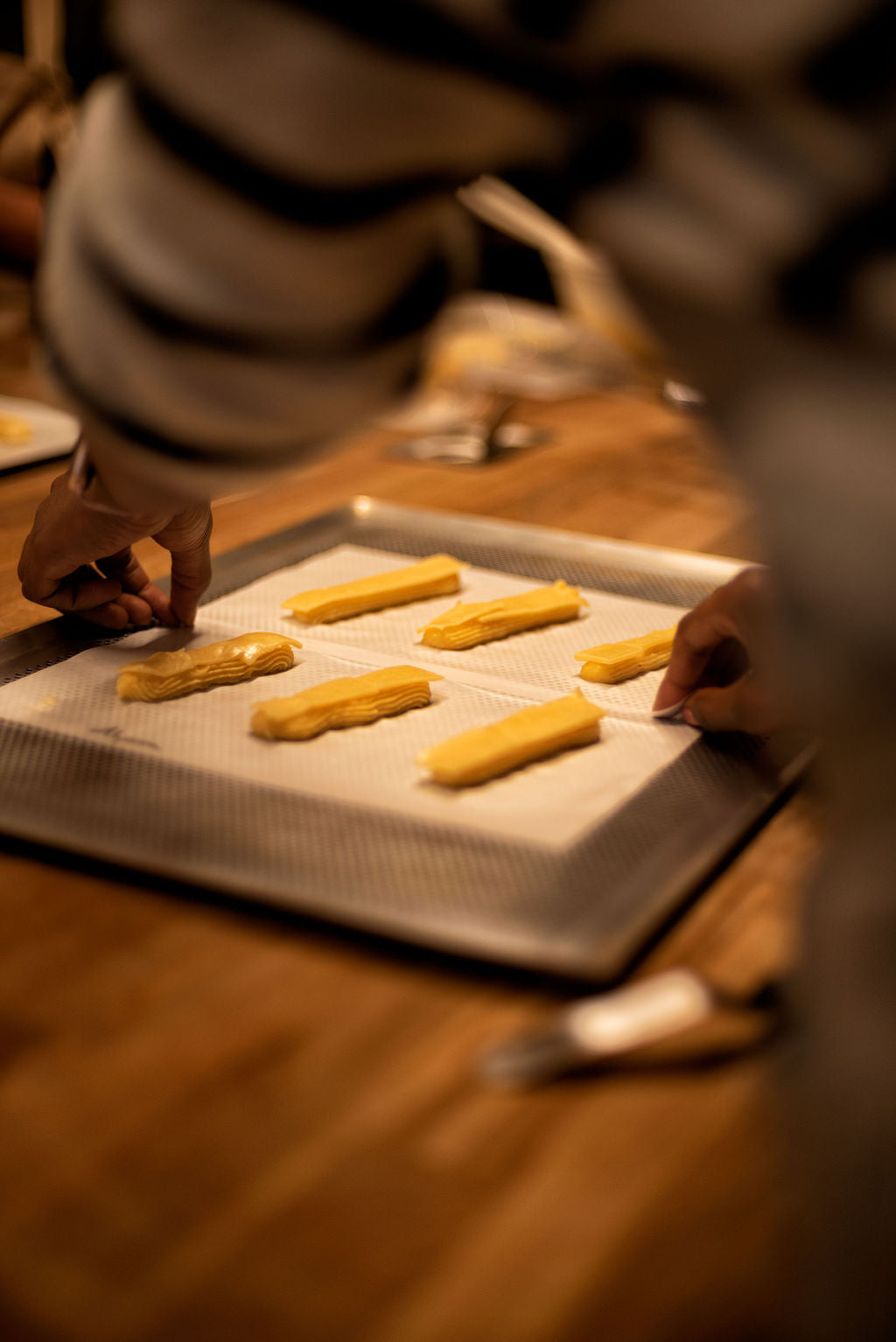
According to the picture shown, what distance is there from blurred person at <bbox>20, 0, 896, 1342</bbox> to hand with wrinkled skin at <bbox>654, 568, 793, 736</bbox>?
482mm

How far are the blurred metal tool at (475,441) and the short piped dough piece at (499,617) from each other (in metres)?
0.63

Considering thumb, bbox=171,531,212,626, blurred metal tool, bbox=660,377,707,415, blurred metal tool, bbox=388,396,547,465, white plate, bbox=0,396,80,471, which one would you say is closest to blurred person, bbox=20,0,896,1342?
thumb, bbox=171,531,212,626

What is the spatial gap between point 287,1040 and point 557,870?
0.81ft

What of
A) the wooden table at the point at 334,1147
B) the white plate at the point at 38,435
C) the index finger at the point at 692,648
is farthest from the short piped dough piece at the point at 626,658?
the white plate at the point at 38,435

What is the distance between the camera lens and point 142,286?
2.11 ft

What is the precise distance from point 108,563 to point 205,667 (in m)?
0.20

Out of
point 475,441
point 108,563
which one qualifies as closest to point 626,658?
point 108,563

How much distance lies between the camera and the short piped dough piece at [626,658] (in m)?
1.25

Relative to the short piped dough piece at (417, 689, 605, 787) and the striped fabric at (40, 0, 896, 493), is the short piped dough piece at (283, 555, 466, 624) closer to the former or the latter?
the short piped dough piece at (417, 689, 605, 787)

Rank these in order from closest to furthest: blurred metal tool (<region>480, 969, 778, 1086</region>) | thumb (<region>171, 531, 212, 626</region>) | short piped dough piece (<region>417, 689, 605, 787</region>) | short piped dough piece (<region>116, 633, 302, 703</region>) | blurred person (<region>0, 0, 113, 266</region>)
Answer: blurred metal tool (<region>480, 969, 778, 1086</region>), short piped dough piece (<region>417, 689, 605, 787</region>), short piped dough piece (<region>116, 633, 302, 703</region>), thumb (<region>171, 531, 212, 626</region>), blurred person (<region>0, 0, 113, 266</region>)

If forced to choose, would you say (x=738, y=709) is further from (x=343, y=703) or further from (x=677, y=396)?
(x=677, y=396)

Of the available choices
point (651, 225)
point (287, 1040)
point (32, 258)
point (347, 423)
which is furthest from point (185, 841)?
point (32, 258)

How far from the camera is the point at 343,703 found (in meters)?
1.12

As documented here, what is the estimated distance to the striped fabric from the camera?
0.46 meters
